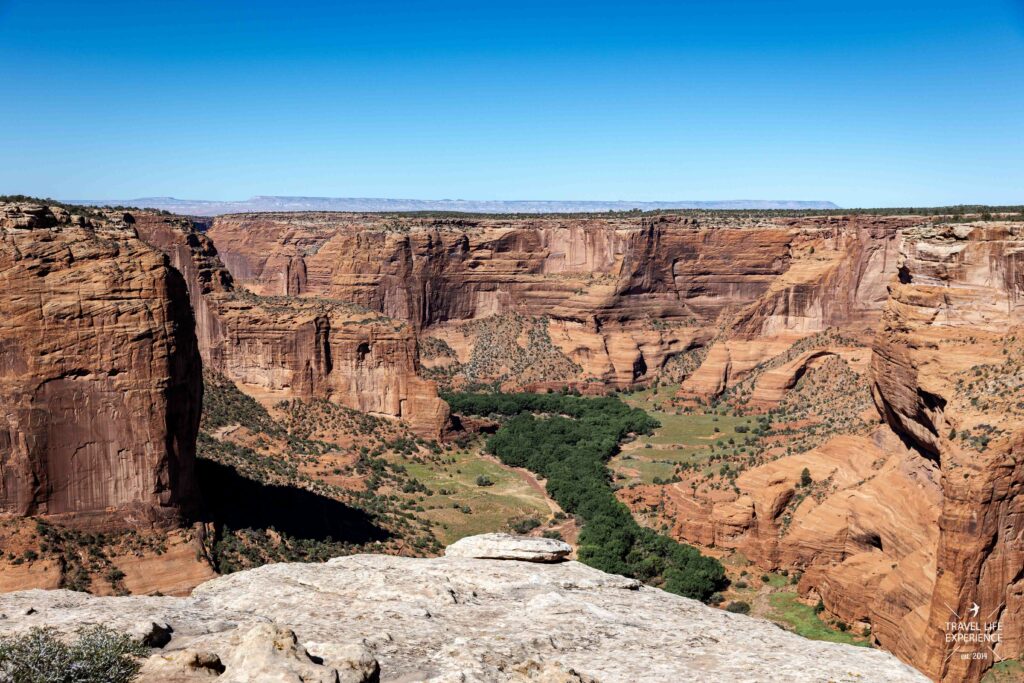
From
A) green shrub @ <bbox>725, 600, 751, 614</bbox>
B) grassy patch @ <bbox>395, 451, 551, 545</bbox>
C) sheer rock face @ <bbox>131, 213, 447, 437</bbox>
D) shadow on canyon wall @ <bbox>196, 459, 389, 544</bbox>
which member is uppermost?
sheer rock face @ <bbox>131, 213, 447, 437</bbox>

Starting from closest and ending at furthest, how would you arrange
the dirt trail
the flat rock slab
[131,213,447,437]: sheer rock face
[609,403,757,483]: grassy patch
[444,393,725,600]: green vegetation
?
1. the flat rock slab
2. [444,393,725,600]: green vegetation
3. the dirt trail
4. [609,403,757,483]: grassy patch
5. [131,213,447,437]: sheer rock face

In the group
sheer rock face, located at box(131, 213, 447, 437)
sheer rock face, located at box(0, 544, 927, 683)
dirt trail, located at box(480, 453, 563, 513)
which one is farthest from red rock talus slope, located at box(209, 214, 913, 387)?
sheer rock face, located at box(0, 544, 927, 683)

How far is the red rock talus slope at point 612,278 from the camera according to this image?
72.8m

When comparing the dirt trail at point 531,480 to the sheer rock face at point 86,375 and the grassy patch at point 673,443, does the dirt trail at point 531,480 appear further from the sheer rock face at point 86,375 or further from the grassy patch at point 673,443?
the sheer rock face at point 86,375

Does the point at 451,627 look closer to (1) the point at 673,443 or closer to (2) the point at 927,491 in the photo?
(2) the point at 927,491

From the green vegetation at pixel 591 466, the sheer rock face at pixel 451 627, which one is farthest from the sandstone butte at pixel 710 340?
the sheer rock face at pixel 451 627

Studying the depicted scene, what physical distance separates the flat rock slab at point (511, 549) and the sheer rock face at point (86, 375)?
42.6 feet

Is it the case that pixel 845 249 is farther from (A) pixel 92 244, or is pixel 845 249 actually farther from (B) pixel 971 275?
(A) pixel 92 244

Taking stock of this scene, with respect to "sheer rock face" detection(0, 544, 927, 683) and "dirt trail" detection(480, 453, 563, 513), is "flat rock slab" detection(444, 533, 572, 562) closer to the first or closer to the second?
"sheer rock face" detection(0, 544, 927, 683)

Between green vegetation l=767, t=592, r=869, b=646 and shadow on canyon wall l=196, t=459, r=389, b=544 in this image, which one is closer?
green vegetation l=767, t=592, r=869, b=646

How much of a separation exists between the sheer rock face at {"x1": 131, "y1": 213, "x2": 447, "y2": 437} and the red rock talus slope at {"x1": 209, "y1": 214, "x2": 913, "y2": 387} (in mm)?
25378

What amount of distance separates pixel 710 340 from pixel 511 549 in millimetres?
66858

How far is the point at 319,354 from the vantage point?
55.0 m

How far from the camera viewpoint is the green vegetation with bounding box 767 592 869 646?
29.7m
